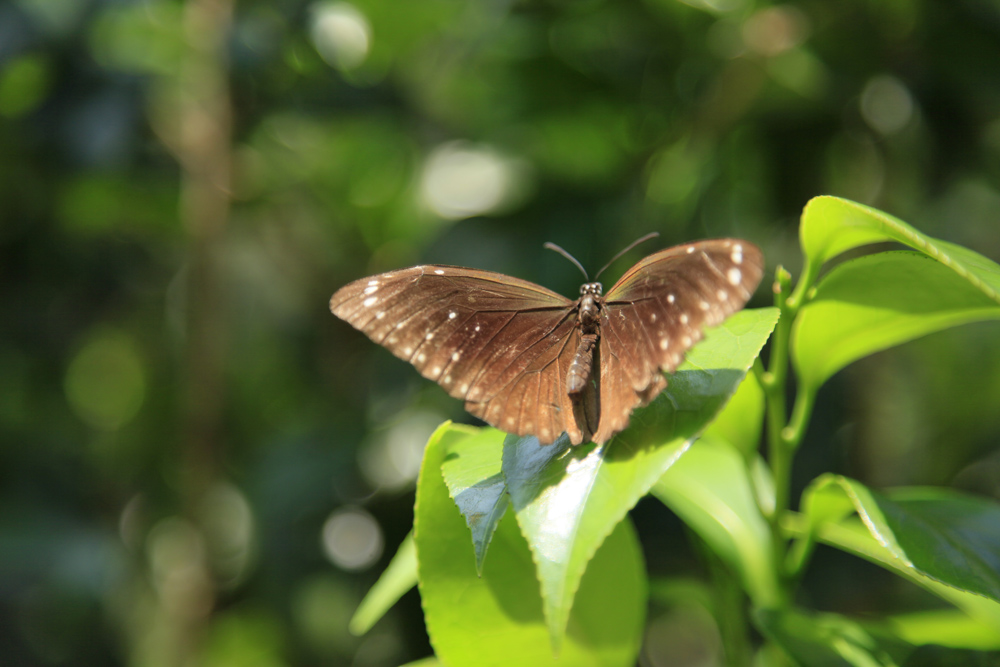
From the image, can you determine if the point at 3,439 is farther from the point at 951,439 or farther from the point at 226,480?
the point at 951,439

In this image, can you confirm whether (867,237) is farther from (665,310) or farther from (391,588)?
(391,588)

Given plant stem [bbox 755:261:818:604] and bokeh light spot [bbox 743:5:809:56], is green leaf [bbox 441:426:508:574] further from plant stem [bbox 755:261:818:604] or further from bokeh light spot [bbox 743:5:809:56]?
bokeh light spot [bbox 743:5:809:56]

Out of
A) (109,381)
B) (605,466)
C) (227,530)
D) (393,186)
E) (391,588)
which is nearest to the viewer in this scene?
(605,466)

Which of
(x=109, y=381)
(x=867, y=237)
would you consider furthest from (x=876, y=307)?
(x=109, y=381)

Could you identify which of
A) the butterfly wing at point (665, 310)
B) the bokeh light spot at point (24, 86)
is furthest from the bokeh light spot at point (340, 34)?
the butterfly wing at point (665, 310)

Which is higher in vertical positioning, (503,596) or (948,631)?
(503,596)

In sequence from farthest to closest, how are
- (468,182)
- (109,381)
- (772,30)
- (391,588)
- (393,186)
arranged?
(109,381)
(393,186)
(468,182)
(772,30)
(391,588)

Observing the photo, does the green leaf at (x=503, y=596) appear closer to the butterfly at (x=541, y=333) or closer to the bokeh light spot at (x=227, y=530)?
the butterfly at (x=541, y=333)
